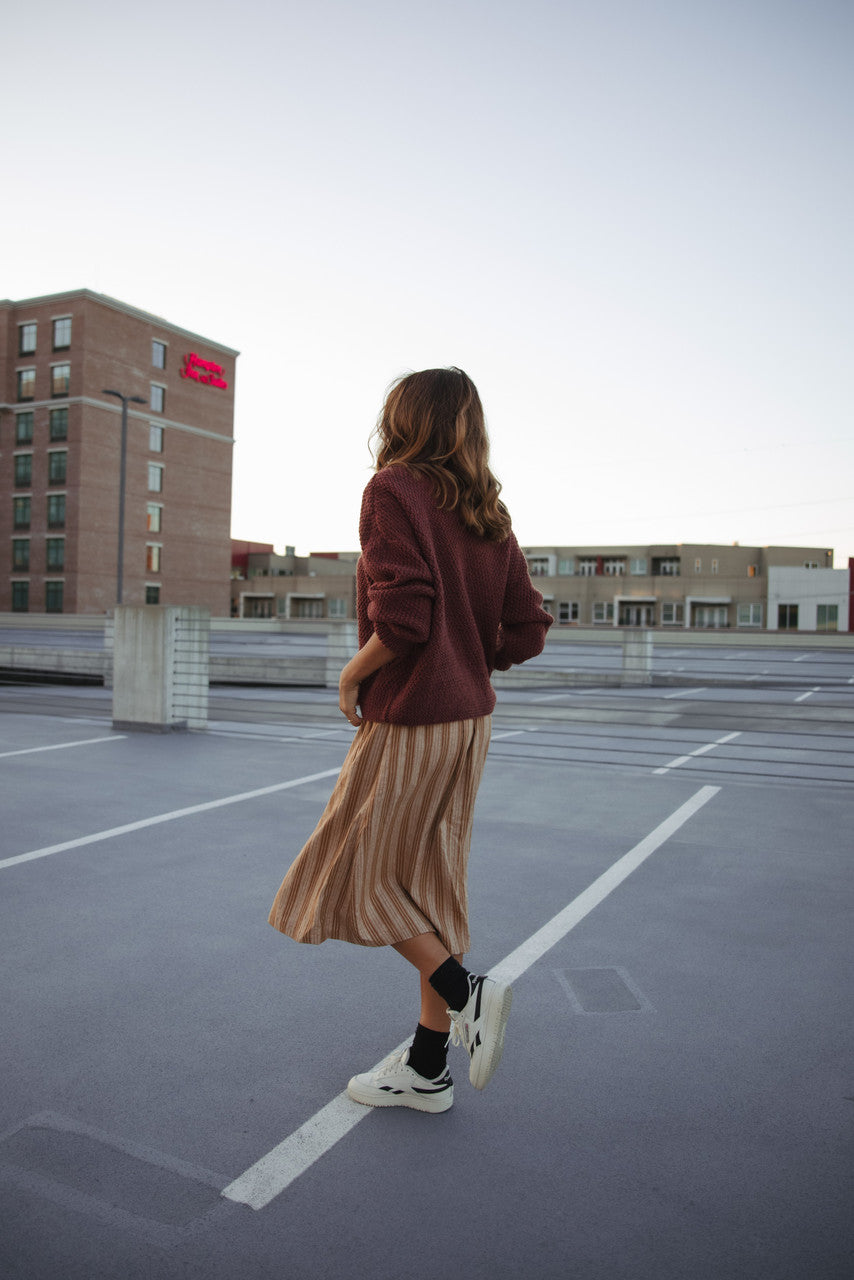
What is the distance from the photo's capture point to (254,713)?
10.4 meters

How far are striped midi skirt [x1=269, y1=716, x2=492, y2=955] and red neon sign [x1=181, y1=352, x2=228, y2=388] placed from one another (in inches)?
2216

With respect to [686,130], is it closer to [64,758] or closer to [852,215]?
[852,215]

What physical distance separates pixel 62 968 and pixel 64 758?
14.6 feet

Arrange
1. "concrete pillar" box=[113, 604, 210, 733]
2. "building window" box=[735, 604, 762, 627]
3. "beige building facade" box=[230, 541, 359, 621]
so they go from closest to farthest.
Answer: "concrete pillar" box=[113, 604, 210, 733] → "building window" box=[735, 604, 762, 627] → "beige building facade" box=[230, 541, 359, 621]

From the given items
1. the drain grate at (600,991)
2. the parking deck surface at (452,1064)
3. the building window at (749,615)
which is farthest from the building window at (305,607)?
the drain grate at (600,991)

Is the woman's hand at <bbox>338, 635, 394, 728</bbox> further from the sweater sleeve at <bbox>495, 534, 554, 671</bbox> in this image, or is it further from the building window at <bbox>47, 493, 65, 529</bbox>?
the building window at <bbox>47, 493, 65, 529</bbox>

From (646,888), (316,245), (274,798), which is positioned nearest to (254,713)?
(274,798)

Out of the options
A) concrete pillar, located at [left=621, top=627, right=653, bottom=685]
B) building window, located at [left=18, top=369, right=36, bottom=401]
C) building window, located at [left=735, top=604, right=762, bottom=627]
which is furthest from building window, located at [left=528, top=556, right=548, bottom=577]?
concrete pillar, located at [left=621, top=627, right=653, bottom=685]

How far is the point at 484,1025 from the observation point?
195 centimetres

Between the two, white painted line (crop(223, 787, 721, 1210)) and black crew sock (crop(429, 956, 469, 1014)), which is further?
black crew sock (crop(429, 956, 469, 1014))

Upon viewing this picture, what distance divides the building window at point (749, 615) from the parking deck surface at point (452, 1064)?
7568 centimetres

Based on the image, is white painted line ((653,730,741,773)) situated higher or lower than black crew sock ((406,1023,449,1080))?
lower

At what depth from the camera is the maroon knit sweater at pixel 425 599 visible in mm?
1878

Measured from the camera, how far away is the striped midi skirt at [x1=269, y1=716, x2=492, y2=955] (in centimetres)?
199
